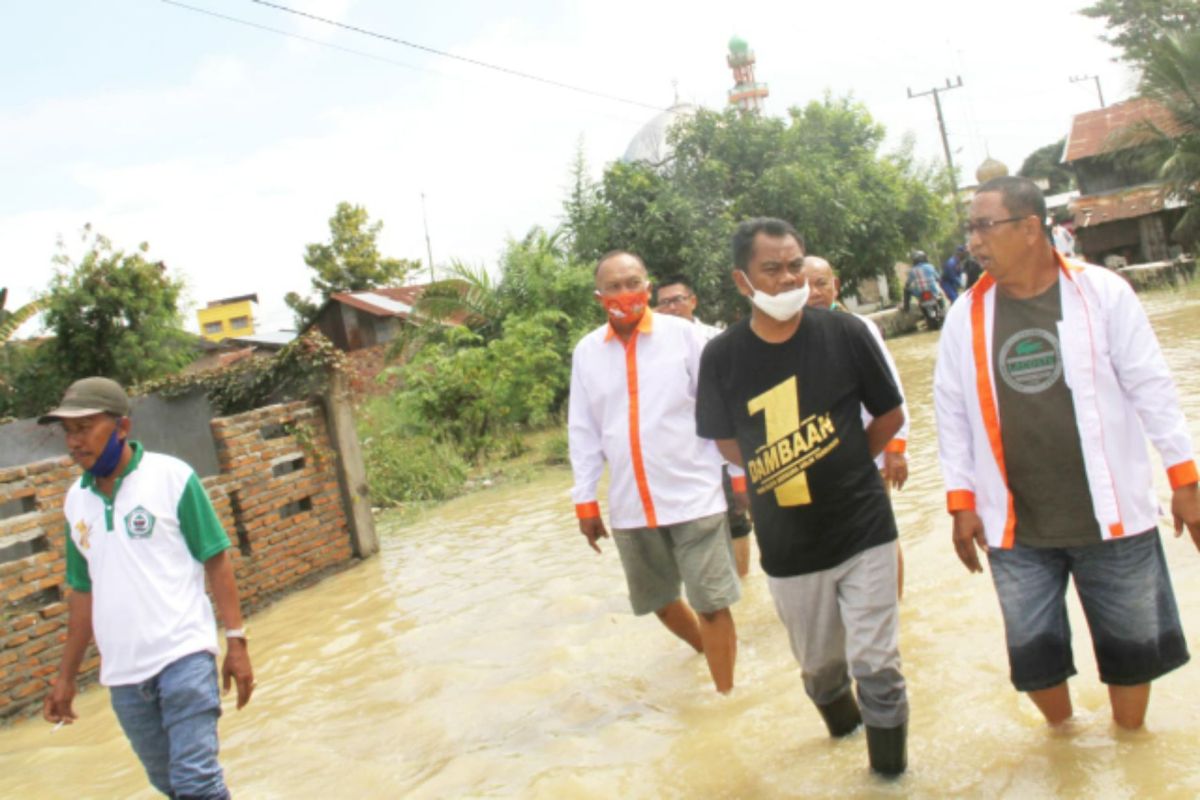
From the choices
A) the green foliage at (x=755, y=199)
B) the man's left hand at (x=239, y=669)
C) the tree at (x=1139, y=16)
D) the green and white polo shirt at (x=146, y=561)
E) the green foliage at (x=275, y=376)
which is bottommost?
the man's left hand at (x=239, y=669)

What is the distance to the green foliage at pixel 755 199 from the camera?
2117 cm

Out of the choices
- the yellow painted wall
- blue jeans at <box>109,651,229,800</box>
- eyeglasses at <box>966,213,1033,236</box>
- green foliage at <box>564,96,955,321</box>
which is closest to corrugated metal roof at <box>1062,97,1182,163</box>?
green foliage at <box>564,96,955,321</box>

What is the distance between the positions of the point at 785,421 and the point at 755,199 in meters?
20.6

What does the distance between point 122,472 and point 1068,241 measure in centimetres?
1233

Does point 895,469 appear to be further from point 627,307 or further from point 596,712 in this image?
point 596,712

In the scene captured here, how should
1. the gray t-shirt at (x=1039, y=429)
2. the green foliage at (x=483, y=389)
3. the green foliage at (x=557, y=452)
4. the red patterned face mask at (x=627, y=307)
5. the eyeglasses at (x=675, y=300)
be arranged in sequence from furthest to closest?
the green foliage at (x=483, y=389) → the green foliage at (x=557, y=452) → the eyeglasses at (x=675, y=300) → the red patterned face mask at (x=627, y=307) → the gray t-shirt at (x=1039, y=429)

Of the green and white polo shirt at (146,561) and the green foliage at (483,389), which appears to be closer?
the green and white polo shirt at (146,561)

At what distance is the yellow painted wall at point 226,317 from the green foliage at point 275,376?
247 feet

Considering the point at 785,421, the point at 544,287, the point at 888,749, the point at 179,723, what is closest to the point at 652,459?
the point at 785,421

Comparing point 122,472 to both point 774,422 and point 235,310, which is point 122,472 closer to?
point 774,422

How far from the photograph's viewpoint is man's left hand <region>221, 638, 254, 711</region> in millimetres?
3748

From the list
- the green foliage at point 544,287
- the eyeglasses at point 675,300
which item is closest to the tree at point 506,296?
the green foliage at point 544,287

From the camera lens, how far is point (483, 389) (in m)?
15.3

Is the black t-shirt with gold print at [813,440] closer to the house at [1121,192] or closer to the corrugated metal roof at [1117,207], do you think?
the house at [1121,192]
